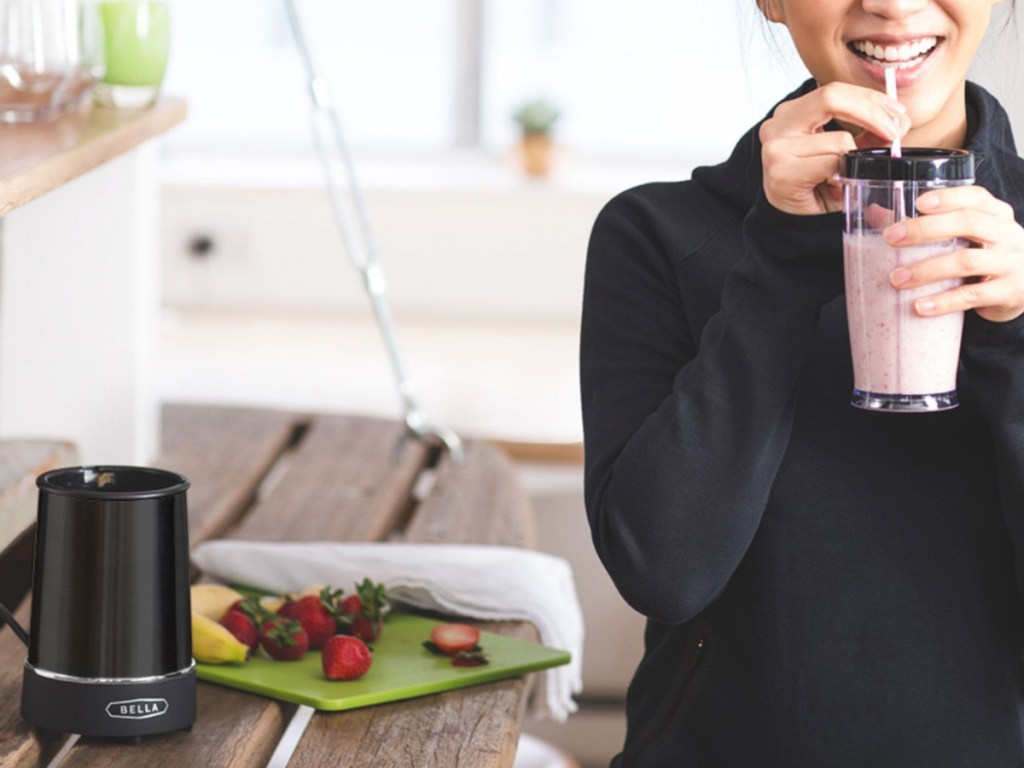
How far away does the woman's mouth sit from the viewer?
116 cm

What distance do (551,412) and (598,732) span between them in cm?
58

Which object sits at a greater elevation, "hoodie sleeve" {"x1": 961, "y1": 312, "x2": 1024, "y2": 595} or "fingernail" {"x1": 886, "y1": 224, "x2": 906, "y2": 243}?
"fingernail" {"x1": 886, "y1": 224, "x2": 906, "y2": 243}

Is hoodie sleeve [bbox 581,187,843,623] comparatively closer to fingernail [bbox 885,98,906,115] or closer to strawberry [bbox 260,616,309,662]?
fingernail [bbox 885,98,906,115]

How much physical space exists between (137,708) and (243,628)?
0.83 feet

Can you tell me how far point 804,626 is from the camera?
1.27 metres

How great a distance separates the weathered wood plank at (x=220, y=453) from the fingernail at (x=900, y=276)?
3.56 ft

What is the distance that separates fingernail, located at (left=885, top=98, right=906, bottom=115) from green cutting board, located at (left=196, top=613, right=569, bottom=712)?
0.63m

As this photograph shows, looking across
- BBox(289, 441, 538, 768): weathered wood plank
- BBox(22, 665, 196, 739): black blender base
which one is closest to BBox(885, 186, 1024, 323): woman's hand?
BBox(289, 441, 538, 768): weathered wood plank

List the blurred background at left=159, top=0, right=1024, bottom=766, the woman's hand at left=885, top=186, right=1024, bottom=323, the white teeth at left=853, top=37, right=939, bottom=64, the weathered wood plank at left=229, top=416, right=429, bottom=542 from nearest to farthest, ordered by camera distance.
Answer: the woman's hand at left=885, top=186, right=1024, bottom=323
the white teeth at left=853, top=37, right=939, bottom=64
the weathered wood plank at left=229, top=416, right=429, bottom=542
the blurred background at left=159, top=0, right=1024, bottom=766

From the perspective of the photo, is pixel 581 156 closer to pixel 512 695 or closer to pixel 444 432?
pixel 444 432

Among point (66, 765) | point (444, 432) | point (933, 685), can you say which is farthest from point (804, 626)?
point (444, 432)

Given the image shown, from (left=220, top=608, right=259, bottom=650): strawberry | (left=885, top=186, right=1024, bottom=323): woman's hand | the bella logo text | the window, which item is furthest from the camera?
the window

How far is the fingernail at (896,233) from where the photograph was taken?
1.06 m

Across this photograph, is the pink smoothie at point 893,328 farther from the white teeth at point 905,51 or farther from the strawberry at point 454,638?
the strawberry at point 454,638
